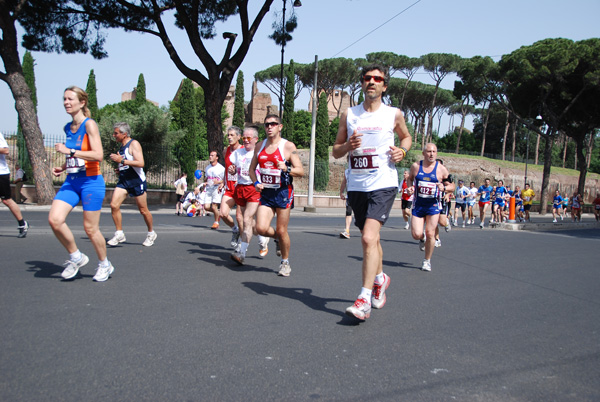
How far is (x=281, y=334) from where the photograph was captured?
12.0 ft

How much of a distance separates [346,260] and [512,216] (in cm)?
1217

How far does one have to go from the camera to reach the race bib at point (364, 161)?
4.21 metres

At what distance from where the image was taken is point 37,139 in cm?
1584

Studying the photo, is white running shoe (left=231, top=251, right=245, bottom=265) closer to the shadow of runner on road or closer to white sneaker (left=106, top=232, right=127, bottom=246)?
the shadow of runner on road

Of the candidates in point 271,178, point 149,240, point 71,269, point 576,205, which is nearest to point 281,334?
point 271,178

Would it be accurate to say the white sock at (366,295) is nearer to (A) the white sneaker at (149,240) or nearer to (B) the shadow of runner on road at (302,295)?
(B) the shadow of runner on road at (302,295)

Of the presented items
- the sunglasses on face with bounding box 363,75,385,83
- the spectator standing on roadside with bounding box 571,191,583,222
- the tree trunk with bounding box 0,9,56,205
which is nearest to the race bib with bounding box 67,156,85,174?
the sunglasses on face with bounding box 363,75,385,83

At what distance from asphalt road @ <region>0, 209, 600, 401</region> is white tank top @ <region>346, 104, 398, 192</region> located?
3.82ft

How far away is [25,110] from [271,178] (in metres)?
13.1

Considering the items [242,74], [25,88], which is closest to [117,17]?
[25,88]

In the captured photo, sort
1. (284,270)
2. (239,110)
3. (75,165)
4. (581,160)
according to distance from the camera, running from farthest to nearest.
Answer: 1. (239,110)
2. (581,160)
3. (284,270)
4. (75,165)

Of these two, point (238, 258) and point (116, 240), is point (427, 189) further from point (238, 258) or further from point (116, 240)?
point (116, 240)

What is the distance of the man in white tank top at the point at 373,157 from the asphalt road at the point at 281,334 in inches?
26.9

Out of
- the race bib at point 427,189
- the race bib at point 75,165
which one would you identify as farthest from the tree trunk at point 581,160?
the race bib at point 75,165
